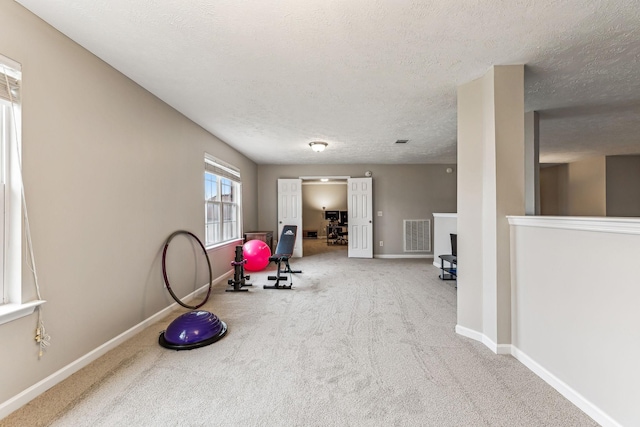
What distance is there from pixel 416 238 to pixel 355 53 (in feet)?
18.8

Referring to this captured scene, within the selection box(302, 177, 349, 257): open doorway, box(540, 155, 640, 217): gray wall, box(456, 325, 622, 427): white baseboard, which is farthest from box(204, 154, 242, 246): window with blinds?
box(540, 155, 640, 217): gray wall

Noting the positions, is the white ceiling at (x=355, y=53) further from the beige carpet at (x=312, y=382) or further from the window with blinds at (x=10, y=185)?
the beige carpet at (x=312, y=382)

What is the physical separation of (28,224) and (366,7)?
7.94ft

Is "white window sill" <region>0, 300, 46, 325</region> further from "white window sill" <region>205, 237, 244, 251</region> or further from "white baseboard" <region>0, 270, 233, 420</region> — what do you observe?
"white window sill" <region>205, 237, 244, 251</region>

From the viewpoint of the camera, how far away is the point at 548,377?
187 cm

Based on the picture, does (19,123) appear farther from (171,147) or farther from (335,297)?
(335,297)

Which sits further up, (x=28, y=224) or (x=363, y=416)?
(x=28, y=224)

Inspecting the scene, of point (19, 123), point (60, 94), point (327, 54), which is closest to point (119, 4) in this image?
point (60, 94)

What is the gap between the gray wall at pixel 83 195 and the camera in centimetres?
172

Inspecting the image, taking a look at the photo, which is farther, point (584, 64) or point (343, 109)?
point (343, 109)

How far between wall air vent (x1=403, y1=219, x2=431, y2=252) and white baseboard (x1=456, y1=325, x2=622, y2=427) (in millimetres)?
4577

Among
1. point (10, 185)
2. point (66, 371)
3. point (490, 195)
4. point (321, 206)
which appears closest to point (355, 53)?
point (490, 195)

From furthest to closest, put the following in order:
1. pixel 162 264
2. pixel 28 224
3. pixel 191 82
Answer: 1. pixel 162 264
2. pixel 191 82
3. pixel 28 224

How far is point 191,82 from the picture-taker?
2.64 metres
